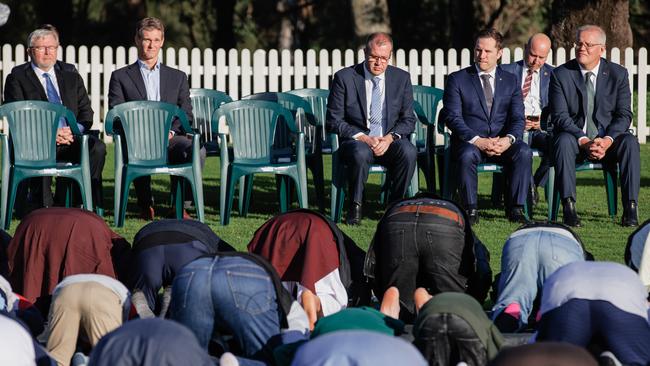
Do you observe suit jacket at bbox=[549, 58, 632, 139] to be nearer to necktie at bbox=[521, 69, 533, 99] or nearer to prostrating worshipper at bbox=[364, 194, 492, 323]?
necktie at bbox=[521, 69, 533, 99]

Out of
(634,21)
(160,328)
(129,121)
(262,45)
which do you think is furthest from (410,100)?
(262,45)

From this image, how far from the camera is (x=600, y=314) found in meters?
5.72

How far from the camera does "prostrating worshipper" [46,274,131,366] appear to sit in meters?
6.15

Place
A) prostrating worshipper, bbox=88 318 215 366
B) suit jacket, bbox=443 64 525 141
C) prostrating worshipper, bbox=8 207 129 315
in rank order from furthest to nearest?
suit jacket, bbox=443 64 525 141 → prostrating worshipper, bbox=8 207 129 315 → prostrating worshipper, bbox=88 318 215 366

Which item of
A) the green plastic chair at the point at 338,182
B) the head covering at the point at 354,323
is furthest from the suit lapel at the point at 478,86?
the head covering at the point at 354,323

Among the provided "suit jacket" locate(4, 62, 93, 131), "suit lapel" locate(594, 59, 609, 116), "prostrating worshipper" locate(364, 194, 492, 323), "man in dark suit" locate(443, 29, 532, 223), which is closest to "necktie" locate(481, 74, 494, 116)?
"man in dark suit" locate(443, 29, 532, 223)

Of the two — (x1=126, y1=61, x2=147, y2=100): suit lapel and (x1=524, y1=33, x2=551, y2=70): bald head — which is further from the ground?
(x1=524, y1=33, x2=551, y2=70): bald head

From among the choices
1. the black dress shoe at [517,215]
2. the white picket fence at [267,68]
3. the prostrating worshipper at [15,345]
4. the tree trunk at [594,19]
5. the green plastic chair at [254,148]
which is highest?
the tree trunk at [594,19]

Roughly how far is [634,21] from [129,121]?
75.2 ft

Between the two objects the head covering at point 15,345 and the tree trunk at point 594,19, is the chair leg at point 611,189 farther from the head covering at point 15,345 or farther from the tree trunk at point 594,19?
the tree trunk at point 594,19

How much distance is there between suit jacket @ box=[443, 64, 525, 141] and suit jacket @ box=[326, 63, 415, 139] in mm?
361

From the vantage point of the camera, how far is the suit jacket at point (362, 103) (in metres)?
11.7

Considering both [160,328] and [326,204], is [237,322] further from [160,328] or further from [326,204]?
[326,204]

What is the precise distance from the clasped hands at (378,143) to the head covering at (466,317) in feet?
18.1
